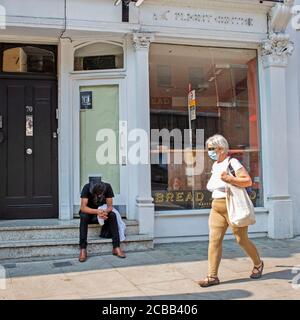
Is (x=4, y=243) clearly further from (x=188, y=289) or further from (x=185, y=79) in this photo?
(x=185, y=79)

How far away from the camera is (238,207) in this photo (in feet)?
16.1

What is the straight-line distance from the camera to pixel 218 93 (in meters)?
8.26

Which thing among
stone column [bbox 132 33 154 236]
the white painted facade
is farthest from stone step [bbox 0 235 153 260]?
the white painted facade

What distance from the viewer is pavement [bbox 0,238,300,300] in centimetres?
471

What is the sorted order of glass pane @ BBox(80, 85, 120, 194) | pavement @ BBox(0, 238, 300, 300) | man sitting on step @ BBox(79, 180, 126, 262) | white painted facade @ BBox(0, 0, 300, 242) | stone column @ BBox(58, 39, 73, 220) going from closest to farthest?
1. pavement @ BBox(0, 238, 300, 300)
2. man sitting on step @ BBox(79, 180, 126, 262)
3. white painted facade @ BBox(0, 0, 300, 242)
4. stone column @ BBox(58, 39, 73, 220)
5. glass pane @ BBox(80, 85, 120, 194)

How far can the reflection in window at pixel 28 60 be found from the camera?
24.7 ft

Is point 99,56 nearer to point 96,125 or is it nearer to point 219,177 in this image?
point 96,125

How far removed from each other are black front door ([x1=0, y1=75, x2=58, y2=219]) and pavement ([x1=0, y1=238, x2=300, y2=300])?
1474 mm

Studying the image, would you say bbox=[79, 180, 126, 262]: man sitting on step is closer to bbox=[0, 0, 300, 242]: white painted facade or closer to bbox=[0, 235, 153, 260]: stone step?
bbox=[0, 235, 153, 260]: stone step

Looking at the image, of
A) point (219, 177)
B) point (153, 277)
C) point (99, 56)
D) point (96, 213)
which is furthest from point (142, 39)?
point (153, 277)

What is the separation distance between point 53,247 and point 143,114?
262 cm

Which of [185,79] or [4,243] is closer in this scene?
[4,243]
